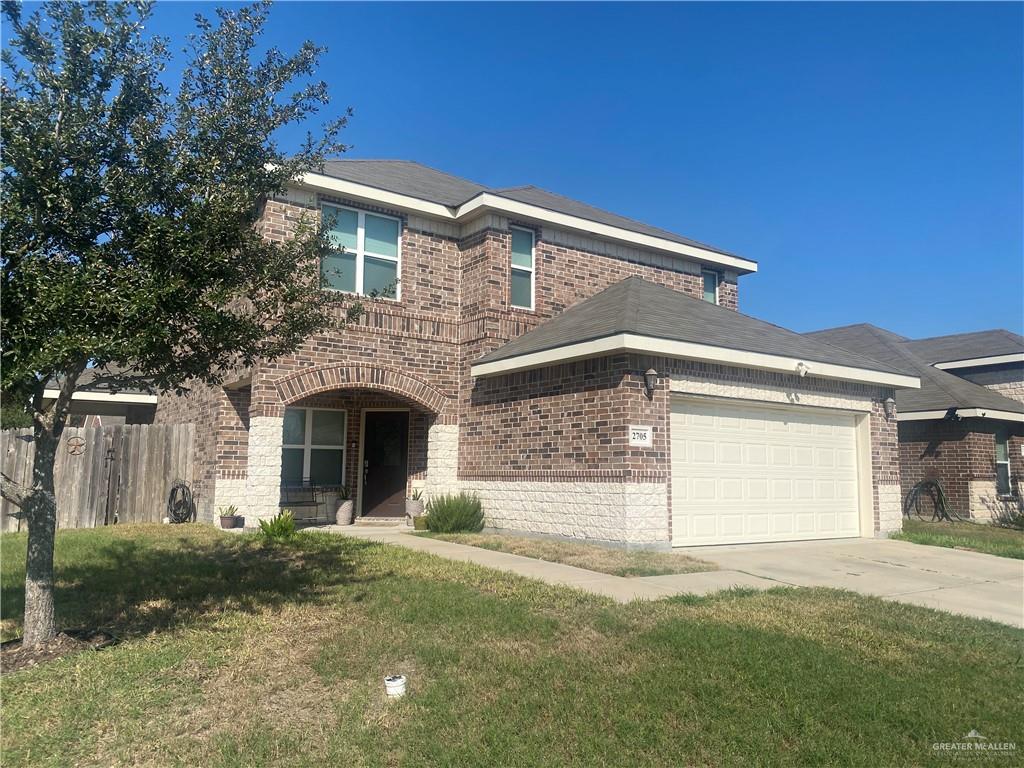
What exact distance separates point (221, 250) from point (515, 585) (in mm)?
4348

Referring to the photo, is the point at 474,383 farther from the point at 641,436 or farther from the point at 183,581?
the point at 183,581

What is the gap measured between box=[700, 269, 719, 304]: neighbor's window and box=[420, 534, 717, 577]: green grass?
343 inches

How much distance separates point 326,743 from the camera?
13.3 ft

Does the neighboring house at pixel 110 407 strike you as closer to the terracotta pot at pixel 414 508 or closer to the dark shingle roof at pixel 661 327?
the terracotta pot at pixel 414 508

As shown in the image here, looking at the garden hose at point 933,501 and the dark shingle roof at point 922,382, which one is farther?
the dark shingle roof at point 922,382

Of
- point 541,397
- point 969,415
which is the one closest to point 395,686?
point 541,397

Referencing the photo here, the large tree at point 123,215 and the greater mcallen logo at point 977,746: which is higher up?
the large tree at point 123,215

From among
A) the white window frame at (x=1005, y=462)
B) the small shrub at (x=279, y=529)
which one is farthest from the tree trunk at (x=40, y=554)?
the white window frame at (x=1005, y=462)

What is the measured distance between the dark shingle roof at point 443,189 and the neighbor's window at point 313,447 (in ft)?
15.6

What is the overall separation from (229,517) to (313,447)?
3.02 m

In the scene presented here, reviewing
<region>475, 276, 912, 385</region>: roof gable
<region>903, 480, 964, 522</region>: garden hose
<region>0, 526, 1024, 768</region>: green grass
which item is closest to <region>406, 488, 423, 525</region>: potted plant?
<region>475, 276, 912, 385</region>: roof gable

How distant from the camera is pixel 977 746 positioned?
12.8 ft

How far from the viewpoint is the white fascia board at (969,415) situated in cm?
1728

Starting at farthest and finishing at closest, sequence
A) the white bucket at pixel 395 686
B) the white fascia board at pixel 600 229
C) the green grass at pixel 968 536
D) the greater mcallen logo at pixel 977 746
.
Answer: the white fascia board at pixel 600 229
the green grass at pixel 968 536
the white bucket at pixel 395 686
the greater mcallen logo at pixel 977 746
